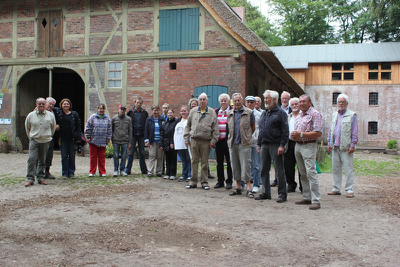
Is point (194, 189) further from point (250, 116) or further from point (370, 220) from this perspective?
point (370, 220)

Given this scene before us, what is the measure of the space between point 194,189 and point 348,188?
286 centimetres

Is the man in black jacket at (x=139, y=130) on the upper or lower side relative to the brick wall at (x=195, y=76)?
lower

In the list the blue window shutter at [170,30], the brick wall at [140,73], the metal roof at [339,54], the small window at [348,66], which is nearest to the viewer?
the blue window shutter at [170,30]

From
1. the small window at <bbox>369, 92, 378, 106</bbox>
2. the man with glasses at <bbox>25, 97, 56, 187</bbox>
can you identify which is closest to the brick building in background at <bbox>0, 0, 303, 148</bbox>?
the man with glasses at <bbox>25, 97, 56, 187</bbox>

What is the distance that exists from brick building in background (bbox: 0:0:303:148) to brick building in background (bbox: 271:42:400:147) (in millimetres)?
18362

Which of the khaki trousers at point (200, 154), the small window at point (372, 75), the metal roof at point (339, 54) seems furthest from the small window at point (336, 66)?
the khaki trousers at point (200, 154)

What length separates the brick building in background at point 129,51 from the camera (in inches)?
483

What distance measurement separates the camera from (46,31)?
46.4 feet

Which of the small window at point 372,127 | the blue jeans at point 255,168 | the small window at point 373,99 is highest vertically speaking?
the small window at point 373,99

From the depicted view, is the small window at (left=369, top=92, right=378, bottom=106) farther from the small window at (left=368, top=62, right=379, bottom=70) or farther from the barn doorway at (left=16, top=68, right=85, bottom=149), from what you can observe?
the barn doorway at (left=16, top=68, right=85, bottom=149)

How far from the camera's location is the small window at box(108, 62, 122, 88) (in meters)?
13.5

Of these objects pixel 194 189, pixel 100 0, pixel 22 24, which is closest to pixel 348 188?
pixel 194 189

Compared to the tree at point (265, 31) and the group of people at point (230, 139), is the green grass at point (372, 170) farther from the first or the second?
the tree at point (265, 31)

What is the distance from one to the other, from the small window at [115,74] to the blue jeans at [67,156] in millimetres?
5414
